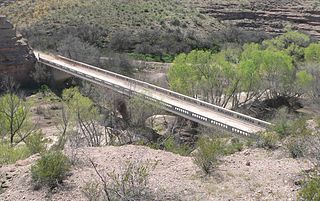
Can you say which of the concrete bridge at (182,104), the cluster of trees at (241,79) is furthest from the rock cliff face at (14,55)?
the cluster of trees at (241,79)

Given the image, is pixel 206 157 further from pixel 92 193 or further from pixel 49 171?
pixel 49 171

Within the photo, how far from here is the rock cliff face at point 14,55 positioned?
42.4 meters

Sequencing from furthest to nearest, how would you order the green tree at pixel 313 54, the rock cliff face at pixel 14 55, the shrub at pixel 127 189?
1. the rock cliff face at pixel 14 55
2. the green tree at pixel 313 54
3. the shrub at pixel 127 189

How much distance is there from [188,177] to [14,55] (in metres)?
36.1

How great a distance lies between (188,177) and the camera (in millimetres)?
11859

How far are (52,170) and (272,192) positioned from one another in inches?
234

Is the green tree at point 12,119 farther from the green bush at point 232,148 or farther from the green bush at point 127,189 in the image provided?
the green bush at point 127,189

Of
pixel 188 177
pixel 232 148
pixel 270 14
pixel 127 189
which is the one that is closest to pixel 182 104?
pixel 232 148

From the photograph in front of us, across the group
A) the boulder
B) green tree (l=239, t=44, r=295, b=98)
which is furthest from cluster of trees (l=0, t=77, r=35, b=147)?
green tree (l=239, t=44, r=295, b=98)

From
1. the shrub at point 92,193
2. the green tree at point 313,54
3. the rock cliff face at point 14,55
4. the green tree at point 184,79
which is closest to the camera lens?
the shrub at point 92,193

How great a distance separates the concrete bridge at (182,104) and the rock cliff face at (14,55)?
4.44 meters

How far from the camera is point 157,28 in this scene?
66625 mm

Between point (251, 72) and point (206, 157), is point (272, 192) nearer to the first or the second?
point (206, 157)

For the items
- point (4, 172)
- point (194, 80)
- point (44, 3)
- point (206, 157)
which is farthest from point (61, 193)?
point (44, 3)
